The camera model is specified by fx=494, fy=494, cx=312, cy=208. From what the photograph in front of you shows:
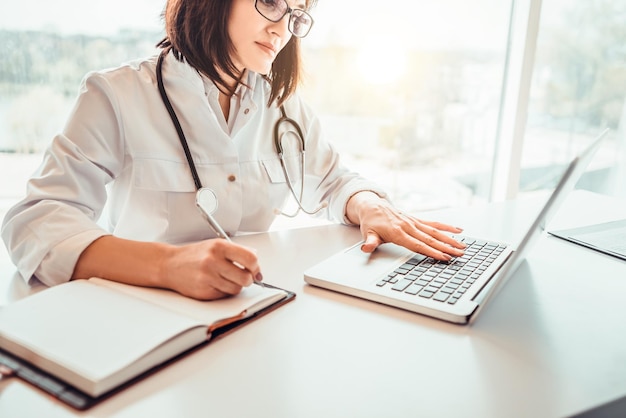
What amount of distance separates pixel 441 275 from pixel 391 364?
0.26m

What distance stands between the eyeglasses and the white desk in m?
0.54

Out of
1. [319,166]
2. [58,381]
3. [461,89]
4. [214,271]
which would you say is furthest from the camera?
[461,89]

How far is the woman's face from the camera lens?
102cm

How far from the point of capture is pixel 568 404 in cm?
51

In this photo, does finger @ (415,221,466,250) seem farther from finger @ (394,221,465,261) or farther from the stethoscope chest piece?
the stethoscope chest piece

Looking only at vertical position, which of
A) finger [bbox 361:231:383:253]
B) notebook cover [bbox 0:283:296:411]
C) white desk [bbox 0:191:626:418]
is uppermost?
finger [bbox 361:231:383:253]

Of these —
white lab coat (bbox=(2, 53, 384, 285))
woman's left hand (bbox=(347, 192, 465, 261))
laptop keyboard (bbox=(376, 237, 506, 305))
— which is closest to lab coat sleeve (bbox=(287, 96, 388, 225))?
white lab coat (bbox=(2, 53, 384, 285))

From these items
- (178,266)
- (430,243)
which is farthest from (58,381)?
(430,243)

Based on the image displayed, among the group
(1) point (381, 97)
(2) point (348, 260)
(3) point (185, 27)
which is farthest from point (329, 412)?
(1) point (381, 97)

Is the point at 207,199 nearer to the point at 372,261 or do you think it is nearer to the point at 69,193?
the point at 69,193

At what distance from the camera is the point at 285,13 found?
105 centimetres

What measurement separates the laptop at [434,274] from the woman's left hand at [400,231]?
0.02 metres

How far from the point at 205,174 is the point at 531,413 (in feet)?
2.50

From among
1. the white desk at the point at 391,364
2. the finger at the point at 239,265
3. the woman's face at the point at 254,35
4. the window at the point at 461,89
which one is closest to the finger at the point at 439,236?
the white desk at the point at 391,364
